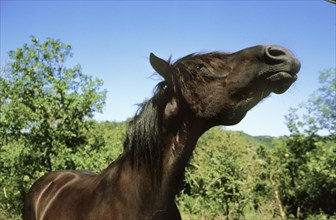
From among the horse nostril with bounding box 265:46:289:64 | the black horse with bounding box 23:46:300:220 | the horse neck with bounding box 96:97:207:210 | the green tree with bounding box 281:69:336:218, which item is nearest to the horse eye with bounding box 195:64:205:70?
the black horse with bounding box 23:46:300:220

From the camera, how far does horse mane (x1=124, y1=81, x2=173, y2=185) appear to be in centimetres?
221

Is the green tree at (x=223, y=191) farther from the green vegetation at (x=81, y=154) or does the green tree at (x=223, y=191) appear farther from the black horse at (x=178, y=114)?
the black horse at (x=178, y=114)

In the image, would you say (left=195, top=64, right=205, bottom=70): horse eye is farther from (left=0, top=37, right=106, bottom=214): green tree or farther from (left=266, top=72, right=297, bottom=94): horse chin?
(left=0, top=37, right=106, bottom=214): green tree

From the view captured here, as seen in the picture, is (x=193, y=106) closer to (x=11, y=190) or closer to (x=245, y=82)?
(x=245, y=82)

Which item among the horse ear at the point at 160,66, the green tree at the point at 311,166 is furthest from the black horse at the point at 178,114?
the green tree at the point at 311,166

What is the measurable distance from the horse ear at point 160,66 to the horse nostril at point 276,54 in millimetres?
680

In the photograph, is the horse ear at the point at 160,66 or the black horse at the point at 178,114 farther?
the horse ear at the point at 160,66

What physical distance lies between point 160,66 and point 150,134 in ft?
1.57

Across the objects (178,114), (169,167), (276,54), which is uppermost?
(276,54)

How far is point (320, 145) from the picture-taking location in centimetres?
678

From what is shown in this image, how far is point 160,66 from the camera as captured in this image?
2.29m

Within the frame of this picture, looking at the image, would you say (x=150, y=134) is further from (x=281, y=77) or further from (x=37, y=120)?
(x=37, y=120)

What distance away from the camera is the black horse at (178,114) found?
2.06 meters

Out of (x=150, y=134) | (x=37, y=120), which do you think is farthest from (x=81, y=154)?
(x=150, y=134)
